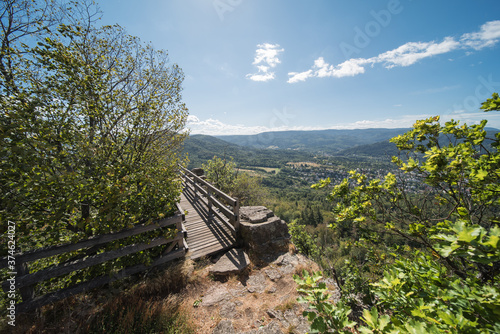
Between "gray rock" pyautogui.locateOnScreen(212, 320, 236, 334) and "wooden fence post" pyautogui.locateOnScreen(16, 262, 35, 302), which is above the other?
"wooden fence post" pyautogui.locateOnScreen(16, 262, 35, 302)

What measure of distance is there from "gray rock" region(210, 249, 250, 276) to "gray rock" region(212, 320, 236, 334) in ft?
4.74

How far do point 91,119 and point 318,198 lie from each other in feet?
364

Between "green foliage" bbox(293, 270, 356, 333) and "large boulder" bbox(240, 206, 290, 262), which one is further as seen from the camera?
"large boulder" bbox(240, 206, 290, 262)

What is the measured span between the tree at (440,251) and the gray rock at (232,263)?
139 inches

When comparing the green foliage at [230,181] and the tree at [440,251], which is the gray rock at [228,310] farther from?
the green foliage at [230,181]

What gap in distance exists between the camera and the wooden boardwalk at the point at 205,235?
6.06m

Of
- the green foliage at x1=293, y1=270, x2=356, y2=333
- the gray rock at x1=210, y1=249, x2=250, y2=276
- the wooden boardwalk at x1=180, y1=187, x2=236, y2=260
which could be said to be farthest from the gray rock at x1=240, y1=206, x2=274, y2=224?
the green foliage at x1=293, y1=270, x2=356, y2=333

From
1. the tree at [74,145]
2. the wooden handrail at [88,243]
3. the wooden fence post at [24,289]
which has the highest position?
the tree at [74,145]

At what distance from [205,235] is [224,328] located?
3.62 meters

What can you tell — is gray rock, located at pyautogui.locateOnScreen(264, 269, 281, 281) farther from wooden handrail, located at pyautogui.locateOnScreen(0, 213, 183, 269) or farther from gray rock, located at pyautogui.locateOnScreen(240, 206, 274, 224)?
wooden handrail, located at pyautogui.locateOnScreen(0, 213, 183, 269)

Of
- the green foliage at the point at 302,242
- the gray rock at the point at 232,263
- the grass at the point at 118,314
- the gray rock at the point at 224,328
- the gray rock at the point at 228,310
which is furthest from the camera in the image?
the green foliage at the point at 302,242

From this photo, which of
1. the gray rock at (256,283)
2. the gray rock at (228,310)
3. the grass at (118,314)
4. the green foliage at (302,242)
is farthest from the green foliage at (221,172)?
the gray rock at (228,310)

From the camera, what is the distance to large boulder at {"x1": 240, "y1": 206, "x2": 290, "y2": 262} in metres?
6.16

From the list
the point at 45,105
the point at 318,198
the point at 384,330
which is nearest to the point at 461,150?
the point at 384,330
